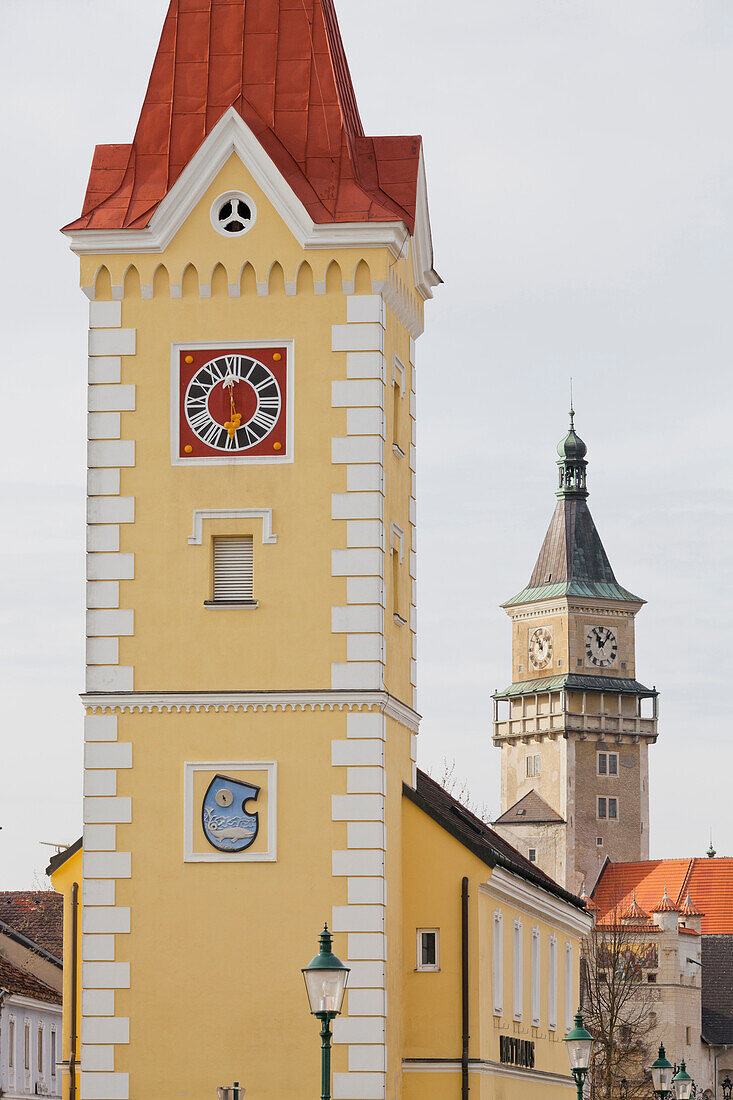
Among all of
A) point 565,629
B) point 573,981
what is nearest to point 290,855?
point 573,981

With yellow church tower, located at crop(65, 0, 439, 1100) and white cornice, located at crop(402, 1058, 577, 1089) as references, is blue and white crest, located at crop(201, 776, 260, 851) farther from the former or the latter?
white cornice, located at crop(402, 1058, 577, 1089)

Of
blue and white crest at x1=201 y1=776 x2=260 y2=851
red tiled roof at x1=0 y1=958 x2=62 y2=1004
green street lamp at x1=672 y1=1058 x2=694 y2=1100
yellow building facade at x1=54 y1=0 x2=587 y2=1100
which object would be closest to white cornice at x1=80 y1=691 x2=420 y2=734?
yellow building facade at x1=54 y1=0 x2=587 y2=1100

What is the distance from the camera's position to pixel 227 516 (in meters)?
34.7

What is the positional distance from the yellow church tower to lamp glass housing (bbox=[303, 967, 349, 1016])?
21.1ft

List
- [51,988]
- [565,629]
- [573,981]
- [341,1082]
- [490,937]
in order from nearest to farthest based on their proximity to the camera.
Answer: [341,1082]
[490,937]
[573,981]
[51,988]
[565,629]

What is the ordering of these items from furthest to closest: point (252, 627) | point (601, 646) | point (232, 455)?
point (601, 646)
point (232, 455)
point (252, 627)

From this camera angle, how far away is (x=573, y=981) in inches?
1873

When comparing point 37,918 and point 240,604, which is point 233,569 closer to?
point 240,604

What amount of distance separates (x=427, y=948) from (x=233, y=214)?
1058cm

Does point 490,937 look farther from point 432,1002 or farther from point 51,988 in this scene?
point 51,988

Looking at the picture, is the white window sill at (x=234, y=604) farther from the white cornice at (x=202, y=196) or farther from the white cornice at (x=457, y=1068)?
the white cornice at (x=457, y=1068)

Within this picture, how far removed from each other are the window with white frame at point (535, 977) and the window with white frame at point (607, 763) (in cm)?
11510

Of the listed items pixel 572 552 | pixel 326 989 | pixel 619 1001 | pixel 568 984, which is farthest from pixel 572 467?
pixel 326 989

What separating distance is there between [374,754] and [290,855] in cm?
175
